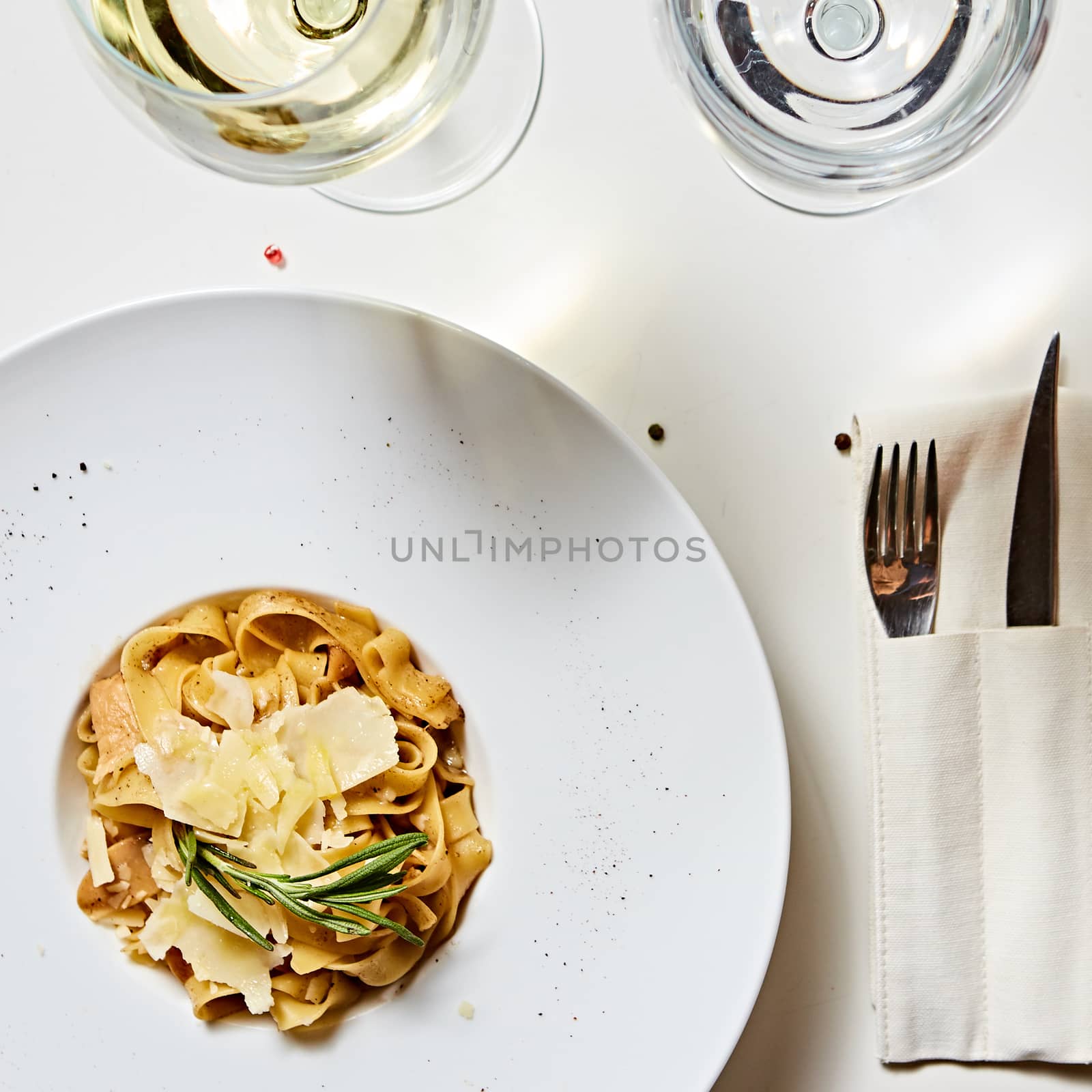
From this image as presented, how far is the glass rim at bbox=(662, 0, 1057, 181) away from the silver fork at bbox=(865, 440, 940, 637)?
35 centimetres

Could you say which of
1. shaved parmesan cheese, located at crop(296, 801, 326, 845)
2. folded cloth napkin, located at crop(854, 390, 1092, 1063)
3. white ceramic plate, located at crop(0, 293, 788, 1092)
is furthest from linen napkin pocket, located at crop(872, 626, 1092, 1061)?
shaved parmesan cheese, located at crop(296, 801, 326, 845)

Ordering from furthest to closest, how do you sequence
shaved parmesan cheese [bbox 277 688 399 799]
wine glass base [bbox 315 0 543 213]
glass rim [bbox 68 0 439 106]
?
wine glass base [bbox 315 0 543 213] → shaved parmesan cheese [bbox 277 688 399 799] → glass rim [bbox 68 0 439 106]

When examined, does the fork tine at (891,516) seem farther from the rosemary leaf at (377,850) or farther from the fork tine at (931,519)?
the rosemary leaf at (377,850)

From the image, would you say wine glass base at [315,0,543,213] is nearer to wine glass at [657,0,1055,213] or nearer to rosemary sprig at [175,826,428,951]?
wine glass at [657,0,1055,213]

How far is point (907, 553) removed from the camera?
4.56ft

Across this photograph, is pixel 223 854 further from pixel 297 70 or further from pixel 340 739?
pixel 297 70

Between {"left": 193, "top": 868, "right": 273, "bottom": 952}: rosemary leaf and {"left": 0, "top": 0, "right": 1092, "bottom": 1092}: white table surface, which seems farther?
{"left": 0, "top": 0, "right": 1092, "bottom": 1092}: white table surface

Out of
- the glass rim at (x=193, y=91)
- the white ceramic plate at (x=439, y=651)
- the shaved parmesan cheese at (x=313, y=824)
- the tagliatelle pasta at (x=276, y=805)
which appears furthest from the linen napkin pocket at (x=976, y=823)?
the glass rim at (x=193, y=91)

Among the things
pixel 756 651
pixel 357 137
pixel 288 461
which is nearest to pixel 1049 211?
pixel 756 651

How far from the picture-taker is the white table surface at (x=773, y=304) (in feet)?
4.64

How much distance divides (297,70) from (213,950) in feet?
3.57

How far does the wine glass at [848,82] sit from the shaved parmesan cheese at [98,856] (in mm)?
1190

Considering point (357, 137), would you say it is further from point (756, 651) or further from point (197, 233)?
point (756, 651)

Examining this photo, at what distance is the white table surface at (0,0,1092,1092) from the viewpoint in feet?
4.64
